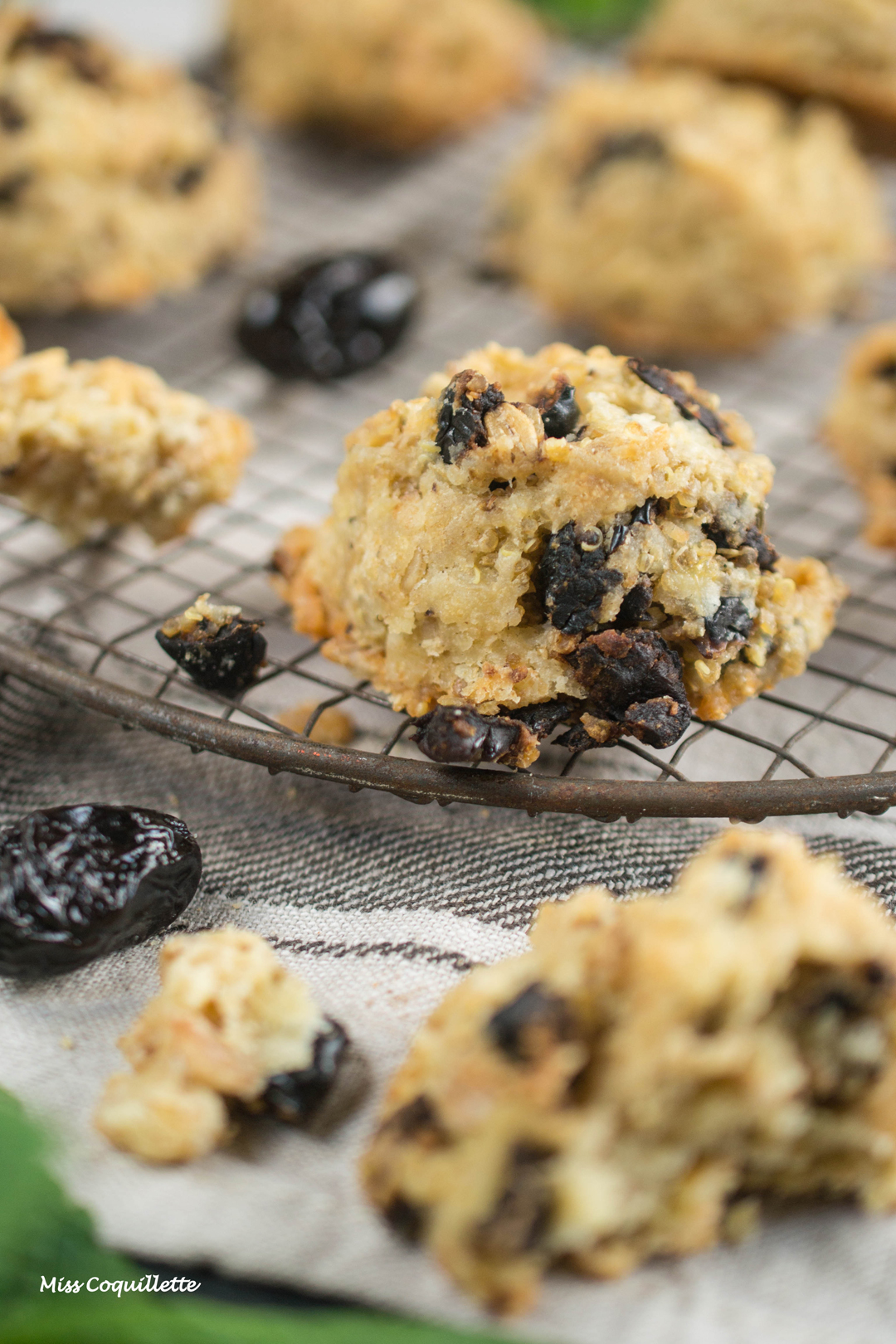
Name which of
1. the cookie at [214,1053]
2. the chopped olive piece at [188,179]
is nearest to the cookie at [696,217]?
the chopped olive piece at [188,179]

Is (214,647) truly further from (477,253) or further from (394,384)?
(477,253)

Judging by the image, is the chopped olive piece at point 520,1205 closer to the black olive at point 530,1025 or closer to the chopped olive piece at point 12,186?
the black olive at point 530,1025

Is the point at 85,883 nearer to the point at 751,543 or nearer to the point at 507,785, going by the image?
the point at 507,785

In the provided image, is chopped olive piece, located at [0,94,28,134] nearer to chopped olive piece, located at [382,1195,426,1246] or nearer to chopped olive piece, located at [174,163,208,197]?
chopped olive piece, located at [174,163,208,197]

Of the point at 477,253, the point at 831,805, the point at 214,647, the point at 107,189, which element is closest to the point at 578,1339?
the point at 831,805

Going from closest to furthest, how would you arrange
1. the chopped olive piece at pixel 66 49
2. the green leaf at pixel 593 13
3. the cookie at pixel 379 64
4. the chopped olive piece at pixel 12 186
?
the chopped olive piece at pixel 12 186
the chopped olive piece at pixel 66 49
the cookie at pixel 379 64
the green leaf at pixel 593 13

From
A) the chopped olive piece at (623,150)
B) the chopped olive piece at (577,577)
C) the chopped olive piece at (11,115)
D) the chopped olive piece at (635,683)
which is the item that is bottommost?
the chopped olive piece at (635,683)

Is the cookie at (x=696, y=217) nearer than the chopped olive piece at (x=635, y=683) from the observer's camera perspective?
No
